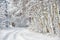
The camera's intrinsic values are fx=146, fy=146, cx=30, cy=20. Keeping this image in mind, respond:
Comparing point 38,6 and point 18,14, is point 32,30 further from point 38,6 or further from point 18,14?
point 18,14

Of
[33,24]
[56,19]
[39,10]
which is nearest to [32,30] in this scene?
[33,24]

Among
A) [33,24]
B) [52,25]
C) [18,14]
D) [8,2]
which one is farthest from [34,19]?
[8,2]

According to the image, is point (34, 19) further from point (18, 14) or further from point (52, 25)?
point (18, 14)

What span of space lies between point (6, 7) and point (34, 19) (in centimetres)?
72

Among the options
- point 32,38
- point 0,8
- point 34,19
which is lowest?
point 32,38

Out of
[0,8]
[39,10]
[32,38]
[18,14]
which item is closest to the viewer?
[32,38]

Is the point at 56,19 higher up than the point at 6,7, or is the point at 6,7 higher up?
the point at 6,7

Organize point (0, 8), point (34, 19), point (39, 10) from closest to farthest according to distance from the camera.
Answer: point (39, 10)
point (34, 19)
point (0, 8)

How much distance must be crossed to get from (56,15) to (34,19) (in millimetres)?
353

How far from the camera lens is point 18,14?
2.18 meters

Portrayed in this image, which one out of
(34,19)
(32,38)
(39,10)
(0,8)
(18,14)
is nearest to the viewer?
(32,38)

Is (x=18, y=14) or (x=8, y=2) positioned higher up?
(x=8, y=2)

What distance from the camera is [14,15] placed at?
2260 mm

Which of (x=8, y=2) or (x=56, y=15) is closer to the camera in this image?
(x=56, y=15)
